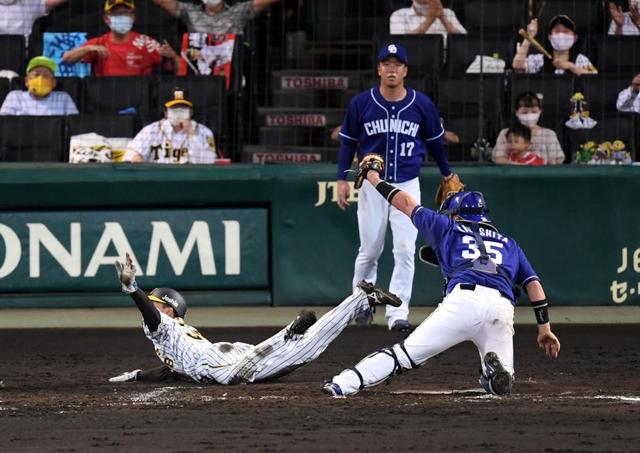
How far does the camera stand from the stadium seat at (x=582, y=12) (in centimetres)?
1385

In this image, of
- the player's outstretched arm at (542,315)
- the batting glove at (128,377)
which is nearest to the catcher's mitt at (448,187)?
the player's outstretched arm at (542,315)

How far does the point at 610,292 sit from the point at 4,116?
576 centimetres

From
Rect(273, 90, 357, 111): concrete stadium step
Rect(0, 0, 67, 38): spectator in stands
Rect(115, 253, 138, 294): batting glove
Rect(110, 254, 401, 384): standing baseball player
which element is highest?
Rect(0, 0, 67, 38): spectator in stands

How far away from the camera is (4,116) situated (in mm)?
12531

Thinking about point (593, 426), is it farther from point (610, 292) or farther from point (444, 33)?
point (444, 33)

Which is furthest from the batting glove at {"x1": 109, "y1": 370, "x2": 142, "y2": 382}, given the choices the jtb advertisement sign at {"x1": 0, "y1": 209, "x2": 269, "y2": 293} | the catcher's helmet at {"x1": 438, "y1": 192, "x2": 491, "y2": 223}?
the jtb advertisement sign at {"x1": 0, "y1": 209, "x2": 269, "y2": 293}

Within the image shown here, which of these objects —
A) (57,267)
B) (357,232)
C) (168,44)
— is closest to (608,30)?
(357,232)

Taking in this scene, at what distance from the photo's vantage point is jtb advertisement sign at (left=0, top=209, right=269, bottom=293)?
12.2 meters

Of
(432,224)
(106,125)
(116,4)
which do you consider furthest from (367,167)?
(116,4)

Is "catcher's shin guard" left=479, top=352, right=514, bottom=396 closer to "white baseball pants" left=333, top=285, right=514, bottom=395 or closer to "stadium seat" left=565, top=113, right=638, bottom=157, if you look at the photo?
"white baseball pants" left=333, top=285, right=514, bottom=395

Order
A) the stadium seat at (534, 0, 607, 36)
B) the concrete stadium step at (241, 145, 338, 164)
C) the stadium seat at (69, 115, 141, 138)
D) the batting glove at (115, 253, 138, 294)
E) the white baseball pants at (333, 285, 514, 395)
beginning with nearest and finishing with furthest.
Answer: the white baseball pants at (333, 285, 514, 395), the batting glove at (115, 253, 138, 294), the stadium seat at (69, 115, 141, 138), the concrete stadium step at (241, 145, 338, 164), the stadium seat at (534, 0, 607, 36)

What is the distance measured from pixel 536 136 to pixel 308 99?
252 cm

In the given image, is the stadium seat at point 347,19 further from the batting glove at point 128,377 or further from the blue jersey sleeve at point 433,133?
the batting glove at point 128,377

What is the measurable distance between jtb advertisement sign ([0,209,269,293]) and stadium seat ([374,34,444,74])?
247 centimetres
